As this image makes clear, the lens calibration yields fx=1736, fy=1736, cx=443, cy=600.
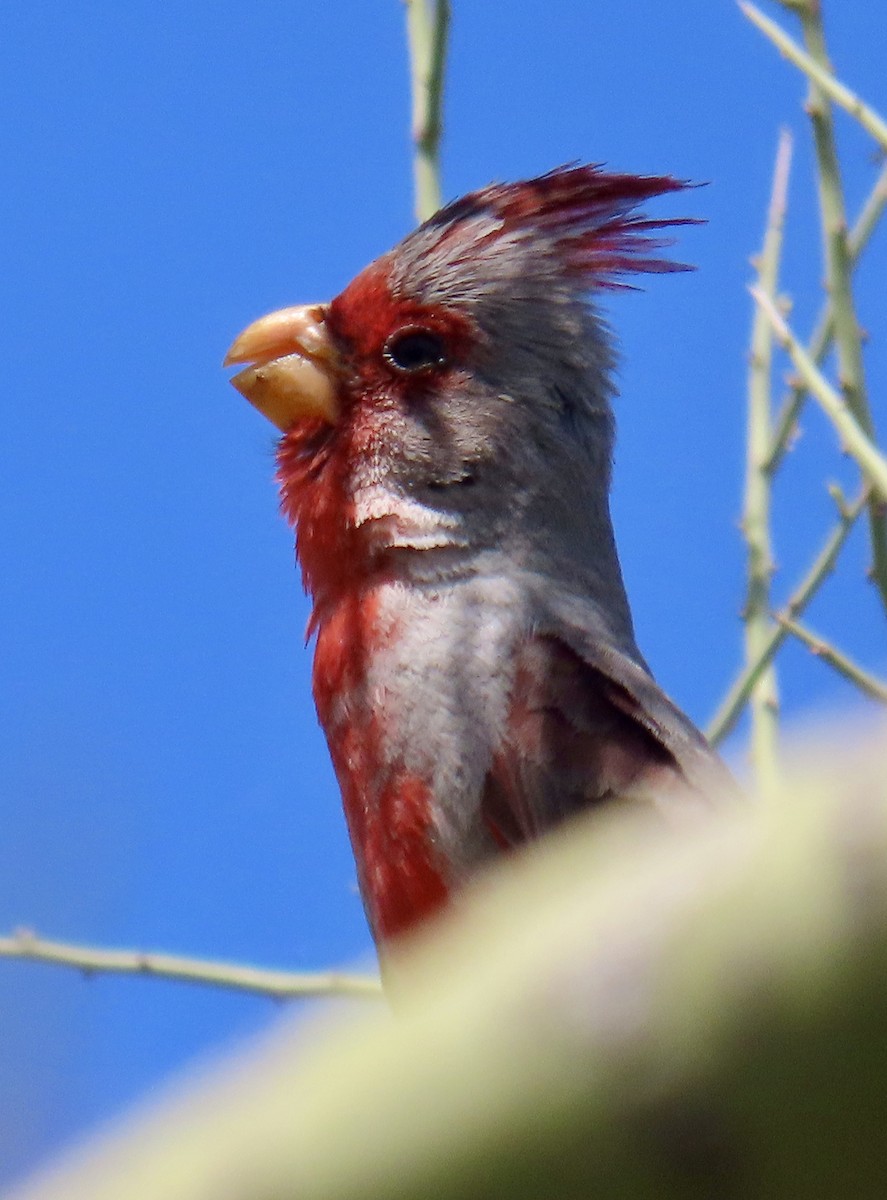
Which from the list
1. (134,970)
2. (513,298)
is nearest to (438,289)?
(513,298)

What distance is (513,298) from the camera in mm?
5086

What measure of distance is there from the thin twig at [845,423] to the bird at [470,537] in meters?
0.89

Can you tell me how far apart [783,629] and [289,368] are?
5.46 ft

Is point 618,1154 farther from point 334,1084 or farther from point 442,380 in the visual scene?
point 442,380

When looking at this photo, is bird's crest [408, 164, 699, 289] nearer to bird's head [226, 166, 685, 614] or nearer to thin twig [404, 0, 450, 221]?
bird's head [226, 166, 685, 614]

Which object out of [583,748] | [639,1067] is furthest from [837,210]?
[639,1067]

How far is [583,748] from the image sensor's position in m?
4.24

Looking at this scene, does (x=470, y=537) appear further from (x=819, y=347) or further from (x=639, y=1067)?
(x=639, y=1067)

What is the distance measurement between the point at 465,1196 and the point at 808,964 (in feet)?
0.49

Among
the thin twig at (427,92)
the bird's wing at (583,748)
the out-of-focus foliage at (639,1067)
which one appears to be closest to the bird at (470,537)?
the bird's wing at (583,748)

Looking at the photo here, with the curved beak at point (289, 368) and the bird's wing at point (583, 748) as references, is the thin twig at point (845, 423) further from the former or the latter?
the curved beak at point (289, 368)

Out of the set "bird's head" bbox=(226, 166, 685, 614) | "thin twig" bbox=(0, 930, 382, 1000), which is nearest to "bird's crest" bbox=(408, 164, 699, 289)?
"bird's head" bbox=(226, 166, 685, 614)

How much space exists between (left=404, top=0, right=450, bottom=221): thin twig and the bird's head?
0.33 m

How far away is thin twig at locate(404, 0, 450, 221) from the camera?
13.9ft
